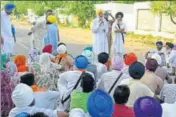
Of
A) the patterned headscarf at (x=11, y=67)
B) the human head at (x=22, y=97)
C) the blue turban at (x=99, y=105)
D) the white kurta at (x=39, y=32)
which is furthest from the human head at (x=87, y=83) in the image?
the white kurta at (x=39, y=32)

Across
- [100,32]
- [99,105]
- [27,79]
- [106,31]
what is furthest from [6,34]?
[99,105]

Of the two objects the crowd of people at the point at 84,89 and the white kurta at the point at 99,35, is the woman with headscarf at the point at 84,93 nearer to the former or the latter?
the crowd of people at the point at 84,89

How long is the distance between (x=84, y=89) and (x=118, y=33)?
8.28 meters

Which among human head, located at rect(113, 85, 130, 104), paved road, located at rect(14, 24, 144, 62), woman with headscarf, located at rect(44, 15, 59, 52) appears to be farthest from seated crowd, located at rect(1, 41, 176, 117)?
paved road, located at rect(14, 24, 144, 62)

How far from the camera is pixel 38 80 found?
21.8 feet

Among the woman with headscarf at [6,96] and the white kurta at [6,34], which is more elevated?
the white kurta at [6,34]

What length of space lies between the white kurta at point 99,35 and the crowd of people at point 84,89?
3.95 m

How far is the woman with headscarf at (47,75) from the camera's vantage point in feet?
21.8

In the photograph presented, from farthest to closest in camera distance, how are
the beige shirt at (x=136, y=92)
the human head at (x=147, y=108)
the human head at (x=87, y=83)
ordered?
the beige shirt at (x=136, y=92) → the human head at (x=87, y=83) → the human head at (x=147, y=108)

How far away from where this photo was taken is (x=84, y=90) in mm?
4711

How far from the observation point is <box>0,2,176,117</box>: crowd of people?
12.2 ft

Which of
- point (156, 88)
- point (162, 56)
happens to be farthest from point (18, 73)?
point (162, 56)

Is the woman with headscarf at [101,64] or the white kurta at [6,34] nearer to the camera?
the woman with headscarf at [101,64]

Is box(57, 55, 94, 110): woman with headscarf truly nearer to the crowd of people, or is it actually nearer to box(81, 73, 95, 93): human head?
the crowd of people
